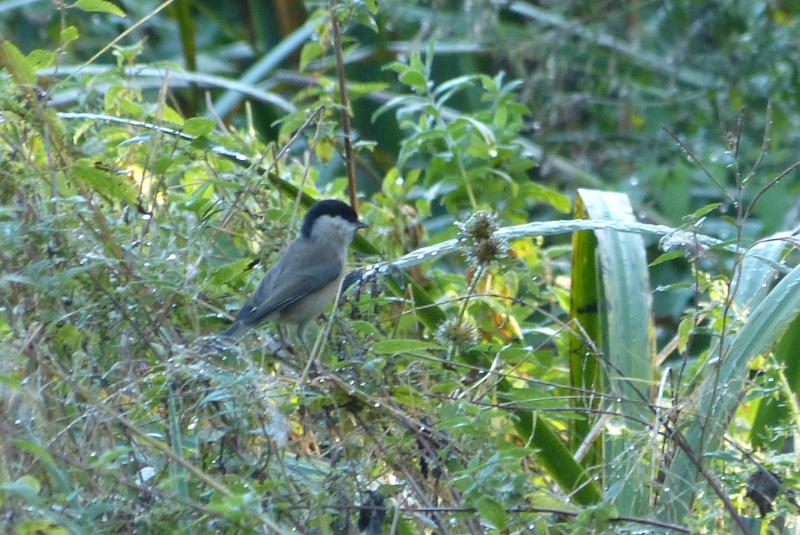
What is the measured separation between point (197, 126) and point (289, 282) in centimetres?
91

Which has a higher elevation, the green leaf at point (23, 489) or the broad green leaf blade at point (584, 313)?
the green leaf at point (23, 489)

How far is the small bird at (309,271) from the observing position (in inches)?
102

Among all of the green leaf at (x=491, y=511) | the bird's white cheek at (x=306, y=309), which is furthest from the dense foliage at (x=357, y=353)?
the bird's white cheek at (x=306, y=309)

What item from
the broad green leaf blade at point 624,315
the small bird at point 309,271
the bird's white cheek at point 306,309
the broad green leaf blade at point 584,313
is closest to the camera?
the broad green leaf blade at point 624,315

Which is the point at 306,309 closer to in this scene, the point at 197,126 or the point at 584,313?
the point at 584,313

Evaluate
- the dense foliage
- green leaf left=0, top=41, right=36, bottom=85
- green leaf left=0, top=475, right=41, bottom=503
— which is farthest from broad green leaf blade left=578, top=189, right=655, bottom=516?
green leaf left=0, top=41, right=36, bottom=85

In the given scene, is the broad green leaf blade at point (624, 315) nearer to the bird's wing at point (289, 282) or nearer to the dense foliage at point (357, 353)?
the dense foliage at point (357, 353)

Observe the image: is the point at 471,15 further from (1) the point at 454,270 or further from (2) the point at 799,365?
(2) the point at 799,365

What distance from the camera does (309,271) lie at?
3102 mm

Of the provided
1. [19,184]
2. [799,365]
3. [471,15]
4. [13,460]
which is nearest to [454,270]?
[471,15]

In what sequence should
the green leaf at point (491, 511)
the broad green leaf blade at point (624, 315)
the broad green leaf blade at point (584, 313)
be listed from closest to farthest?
the green leaf at point (491, 511)
the broad green leaf blade at point (624, 315)
the broad green leaf blade at point (584, 313)

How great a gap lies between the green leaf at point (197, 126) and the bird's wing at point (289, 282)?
16.2 inches

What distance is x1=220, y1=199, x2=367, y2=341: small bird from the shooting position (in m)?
2.58

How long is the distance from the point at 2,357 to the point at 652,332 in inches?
53.5
